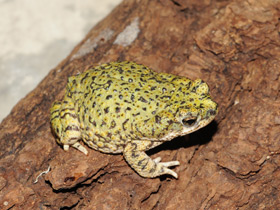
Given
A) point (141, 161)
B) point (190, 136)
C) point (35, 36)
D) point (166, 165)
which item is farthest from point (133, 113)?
point (35, 36)

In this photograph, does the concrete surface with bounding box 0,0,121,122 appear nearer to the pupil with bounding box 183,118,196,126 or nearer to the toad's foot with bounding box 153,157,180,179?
the toad's foot with bounding box 153,157,180,179

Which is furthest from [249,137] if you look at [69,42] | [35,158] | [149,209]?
[69,42]

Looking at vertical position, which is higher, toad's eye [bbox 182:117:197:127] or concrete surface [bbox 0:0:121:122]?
toad's eye [bbox 182:117:197:127]

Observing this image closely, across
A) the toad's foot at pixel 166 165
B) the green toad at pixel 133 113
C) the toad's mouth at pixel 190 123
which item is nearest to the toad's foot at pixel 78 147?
the green toad at pixel 133 113

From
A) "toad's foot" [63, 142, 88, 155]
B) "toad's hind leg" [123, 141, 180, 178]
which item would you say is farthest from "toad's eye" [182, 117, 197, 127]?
"toad's foot" [63, 142, 88, 155]

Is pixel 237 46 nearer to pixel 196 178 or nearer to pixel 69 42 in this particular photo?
pixel 196 178

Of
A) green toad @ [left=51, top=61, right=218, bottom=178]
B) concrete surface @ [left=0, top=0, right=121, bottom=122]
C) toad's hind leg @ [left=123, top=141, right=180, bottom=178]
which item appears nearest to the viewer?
green toad @ [left=51, top=61, right=218, bottom=178]

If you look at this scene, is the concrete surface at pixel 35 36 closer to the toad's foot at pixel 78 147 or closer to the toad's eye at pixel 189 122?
the toad's foot at pixel 78 147
